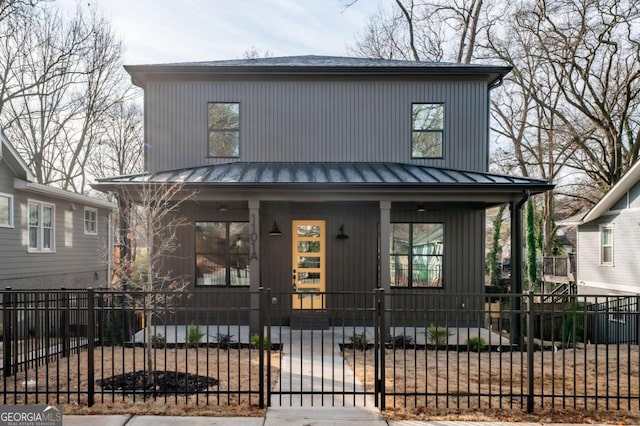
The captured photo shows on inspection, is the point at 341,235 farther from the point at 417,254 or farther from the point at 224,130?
the point at 224,130

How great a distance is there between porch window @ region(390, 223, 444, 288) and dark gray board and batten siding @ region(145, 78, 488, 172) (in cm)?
188

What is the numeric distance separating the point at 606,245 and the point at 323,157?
44.5ft

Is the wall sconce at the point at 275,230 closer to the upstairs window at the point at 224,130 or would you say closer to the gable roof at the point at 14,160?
the upstairs window at the point at 224,130

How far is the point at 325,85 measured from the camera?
1236 cm

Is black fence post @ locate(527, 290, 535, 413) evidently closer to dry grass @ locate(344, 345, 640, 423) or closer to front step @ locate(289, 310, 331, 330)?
dry grass @ locate(344, 345, 640, 423)

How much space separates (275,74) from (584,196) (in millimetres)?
24653

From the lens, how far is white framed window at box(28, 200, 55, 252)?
14.2 metres

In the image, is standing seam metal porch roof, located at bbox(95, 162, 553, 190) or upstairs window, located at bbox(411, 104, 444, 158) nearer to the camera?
standing seam metal porch roof, located at bbox(95, 162, 553, 190)

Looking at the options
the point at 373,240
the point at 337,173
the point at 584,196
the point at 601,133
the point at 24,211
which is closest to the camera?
the point at 337,173

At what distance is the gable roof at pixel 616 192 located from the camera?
15.6 meters

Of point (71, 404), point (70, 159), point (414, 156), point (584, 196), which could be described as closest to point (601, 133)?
Answer: point (584, 196)

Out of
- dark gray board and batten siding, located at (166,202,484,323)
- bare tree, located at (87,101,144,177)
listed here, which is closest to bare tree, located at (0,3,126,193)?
bare tree, located at (87,101,144,177)

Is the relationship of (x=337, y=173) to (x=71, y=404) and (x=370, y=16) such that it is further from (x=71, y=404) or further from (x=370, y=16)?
(x=370, y=16)

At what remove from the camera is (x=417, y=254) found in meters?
11.7
